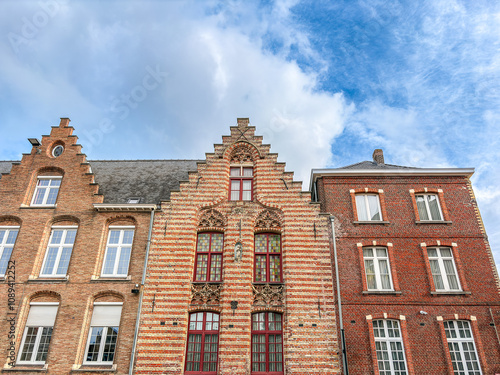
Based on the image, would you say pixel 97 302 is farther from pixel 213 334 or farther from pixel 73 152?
pixel 73 152

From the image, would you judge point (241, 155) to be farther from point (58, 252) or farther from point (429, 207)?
point (58, 252)

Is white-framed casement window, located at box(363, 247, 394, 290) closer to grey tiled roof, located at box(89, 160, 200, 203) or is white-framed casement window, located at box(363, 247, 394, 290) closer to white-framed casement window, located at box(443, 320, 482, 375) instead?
white-framed casement window, located at box(443, 320, 482, 375)

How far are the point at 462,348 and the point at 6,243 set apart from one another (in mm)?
20257

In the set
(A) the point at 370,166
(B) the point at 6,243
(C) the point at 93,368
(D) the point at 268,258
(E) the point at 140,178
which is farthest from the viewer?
(E) the point at 140,178

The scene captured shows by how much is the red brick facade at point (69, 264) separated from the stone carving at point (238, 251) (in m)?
4.11

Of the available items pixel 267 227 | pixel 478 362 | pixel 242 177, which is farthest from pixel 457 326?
pixel 242 177

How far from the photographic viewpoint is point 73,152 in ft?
62.2

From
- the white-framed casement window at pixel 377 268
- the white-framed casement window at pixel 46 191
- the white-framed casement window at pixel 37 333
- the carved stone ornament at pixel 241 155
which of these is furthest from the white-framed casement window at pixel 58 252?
the white-framed casement window at pixel 377 268

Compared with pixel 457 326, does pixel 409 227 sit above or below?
above

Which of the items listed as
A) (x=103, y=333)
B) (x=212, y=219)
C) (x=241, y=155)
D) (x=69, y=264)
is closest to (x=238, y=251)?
(x=212, y=219)

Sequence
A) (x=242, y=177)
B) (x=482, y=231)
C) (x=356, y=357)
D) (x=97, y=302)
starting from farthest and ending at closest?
(x=242, y=177) → (x=482, y=231) → (x=97, y=302) → (x=356, y=357)

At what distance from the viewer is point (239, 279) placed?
15.6 metres

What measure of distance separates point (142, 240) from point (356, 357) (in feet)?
33.6

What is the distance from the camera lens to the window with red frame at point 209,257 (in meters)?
16.1
